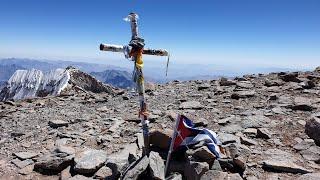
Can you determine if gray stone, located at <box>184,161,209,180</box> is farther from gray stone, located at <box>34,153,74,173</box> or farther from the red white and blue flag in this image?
gray stone, located at <box>34,153,74,173</box>


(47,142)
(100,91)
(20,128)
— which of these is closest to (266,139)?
(47,142)

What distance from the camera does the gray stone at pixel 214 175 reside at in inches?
Result: 310

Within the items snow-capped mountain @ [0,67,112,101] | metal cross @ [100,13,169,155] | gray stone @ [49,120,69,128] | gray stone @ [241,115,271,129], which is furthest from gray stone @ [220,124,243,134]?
snow-capped mountain @ [0,67,112,101]

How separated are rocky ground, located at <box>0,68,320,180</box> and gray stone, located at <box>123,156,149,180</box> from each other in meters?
0.03

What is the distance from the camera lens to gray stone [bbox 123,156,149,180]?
8.52 metres

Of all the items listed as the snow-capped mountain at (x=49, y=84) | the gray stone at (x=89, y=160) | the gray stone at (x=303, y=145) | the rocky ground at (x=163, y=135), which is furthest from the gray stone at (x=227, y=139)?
the snow-capped mountain at (x=49, y=84)

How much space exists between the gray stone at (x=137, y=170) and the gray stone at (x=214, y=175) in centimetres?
163

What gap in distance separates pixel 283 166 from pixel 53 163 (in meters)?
7.12

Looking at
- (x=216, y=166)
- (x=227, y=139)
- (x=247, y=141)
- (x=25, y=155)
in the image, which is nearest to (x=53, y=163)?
(x=25, y=155)

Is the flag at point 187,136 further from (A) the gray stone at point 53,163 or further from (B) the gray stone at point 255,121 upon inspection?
(B) the gray stone at point 255,121

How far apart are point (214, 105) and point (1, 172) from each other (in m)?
10.9

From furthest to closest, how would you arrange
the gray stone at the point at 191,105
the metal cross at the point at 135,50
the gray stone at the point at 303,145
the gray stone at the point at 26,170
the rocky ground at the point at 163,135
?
the gray stone at the point at 191,105 → the gray stone at the point at 303,145 → the gray stone at the point at 26,170 → the rocky ground at the point at 163,135 → the metal cross at the point at 135,50

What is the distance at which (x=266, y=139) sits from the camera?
11789 mm

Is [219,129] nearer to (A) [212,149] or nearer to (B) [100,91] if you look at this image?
(A) [212,149]
